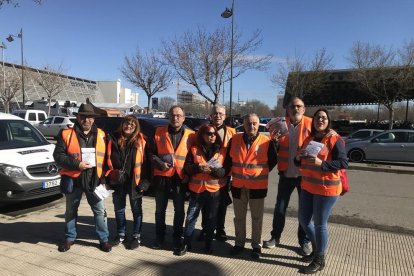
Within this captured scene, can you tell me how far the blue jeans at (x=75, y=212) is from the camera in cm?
457

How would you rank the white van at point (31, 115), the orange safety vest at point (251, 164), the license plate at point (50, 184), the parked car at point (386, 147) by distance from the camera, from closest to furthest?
1. the orange safety vest at point (251, 164)
2. the license plate at point (50, 184)
3. the parked car at point (386, 147)
4. the white van at point (31, 115)

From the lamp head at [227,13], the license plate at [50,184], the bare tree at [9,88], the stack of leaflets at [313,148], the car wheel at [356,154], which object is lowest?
the car wheel at [356,154]

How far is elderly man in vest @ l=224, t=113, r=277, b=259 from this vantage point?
14.4 ft

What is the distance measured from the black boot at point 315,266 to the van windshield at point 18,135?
5.39 meters

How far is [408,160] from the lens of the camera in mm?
14766

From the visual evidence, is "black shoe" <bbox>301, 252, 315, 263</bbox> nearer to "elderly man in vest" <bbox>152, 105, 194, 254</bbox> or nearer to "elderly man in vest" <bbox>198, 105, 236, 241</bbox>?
"elderly man in vest" <bbox>198, 105, 236, 241</bbox>

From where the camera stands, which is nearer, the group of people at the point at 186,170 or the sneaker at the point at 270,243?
the group of people at the point at 186,170

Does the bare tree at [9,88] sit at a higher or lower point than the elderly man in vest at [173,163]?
higher

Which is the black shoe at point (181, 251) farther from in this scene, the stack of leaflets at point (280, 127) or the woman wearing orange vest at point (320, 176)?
the stack of leaflets at point (280, 127)

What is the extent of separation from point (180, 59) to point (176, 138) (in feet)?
68.1

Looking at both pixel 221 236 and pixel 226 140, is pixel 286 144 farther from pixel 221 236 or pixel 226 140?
pixel 221 236

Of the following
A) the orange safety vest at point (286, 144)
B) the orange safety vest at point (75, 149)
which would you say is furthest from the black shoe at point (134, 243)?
the orange safety vest at point (286, 144)

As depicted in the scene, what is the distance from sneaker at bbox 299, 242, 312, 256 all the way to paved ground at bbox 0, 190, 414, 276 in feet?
0.26

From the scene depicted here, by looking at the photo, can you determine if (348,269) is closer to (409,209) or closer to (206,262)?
(206,262)
